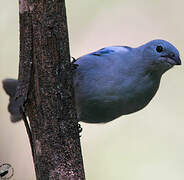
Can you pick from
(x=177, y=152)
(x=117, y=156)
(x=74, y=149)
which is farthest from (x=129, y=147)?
(x=74, y=149)

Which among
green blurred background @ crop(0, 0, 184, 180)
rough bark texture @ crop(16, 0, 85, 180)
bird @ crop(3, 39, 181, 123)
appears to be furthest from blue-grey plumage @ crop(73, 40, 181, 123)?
green blurred background @ crop(0, 0, 184, 180)

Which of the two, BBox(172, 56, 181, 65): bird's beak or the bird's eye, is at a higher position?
the bird's eye

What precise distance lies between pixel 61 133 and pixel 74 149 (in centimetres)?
10

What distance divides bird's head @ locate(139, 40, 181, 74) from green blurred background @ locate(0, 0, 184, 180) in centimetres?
126

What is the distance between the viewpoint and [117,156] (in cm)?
436

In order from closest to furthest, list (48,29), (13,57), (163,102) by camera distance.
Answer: (48,29)
(13,57)
(163,102)

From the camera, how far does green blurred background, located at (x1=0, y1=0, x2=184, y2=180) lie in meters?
4.21

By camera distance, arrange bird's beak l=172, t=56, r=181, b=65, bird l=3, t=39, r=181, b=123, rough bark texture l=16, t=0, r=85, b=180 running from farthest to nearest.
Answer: bird l=3, t=39, r=181, b=123, bird's beak l=172, t=56, r=181, b=65, rough bark texture l=16, t=0, r=85, b=180

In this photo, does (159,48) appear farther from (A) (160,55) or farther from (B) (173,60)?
(B) (173,60)

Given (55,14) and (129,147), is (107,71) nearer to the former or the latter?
(55,14)

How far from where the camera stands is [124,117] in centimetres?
458

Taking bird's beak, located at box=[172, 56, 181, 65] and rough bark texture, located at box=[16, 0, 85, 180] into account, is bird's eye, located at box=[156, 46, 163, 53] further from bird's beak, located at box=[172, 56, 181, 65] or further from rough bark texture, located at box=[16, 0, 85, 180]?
rough bark texture, located at box=[16, 0, 85, 180]

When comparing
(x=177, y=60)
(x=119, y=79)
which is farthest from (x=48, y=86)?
(x=177, y=60)

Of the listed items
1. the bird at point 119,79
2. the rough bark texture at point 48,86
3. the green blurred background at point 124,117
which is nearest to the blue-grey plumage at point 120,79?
the bird at point 119,79
